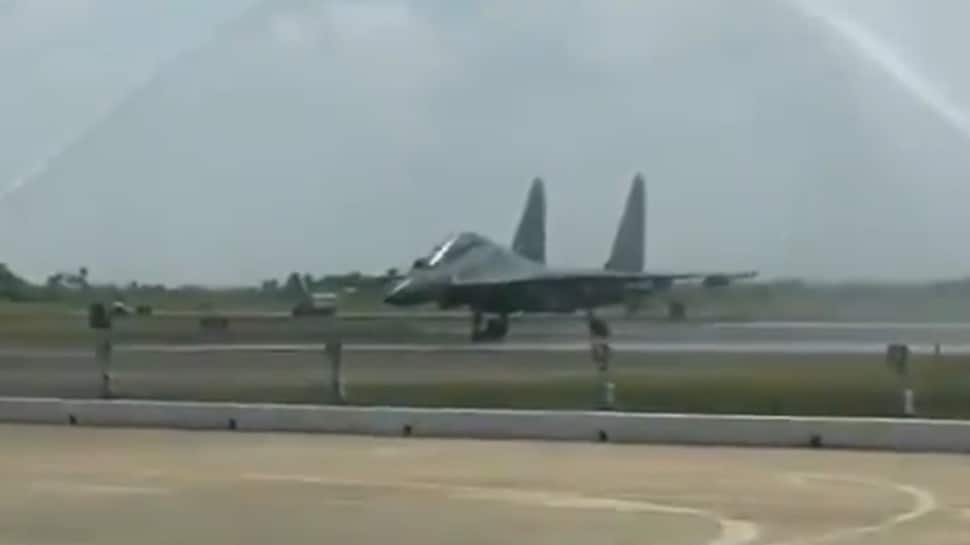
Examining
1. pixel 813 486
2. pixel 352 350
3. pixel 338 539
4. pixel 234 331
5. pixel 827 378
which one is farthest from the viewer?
pixel 234 331

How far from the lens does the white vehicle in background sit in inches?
1758

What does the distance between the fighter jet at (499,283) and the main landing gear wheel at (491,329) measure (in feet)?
8.80

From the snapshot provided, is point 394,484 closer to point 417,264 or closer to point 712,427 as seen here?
point 712,427

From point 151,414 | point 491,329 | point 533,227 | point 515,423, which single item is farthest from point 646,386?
point 533,227

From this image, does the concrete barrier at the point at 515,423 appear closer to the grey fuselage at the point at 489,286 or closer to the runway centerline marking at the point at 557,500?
the runway centerline marking at the point at 557,500

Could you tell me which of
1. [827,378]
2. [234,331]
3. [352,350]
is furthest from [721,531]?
[234,331]

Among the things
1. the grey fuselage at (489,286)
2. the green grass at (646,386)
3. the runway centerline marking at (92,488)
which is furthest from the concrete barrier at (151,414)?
the grey fuselage at (489,286)

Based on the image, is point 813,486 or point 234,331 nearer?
point 813,486

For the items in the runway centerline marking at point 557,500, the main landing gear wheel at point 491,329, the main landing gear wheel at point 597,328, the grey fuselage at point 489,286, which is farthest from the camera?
the grey fuselage at point 489,286

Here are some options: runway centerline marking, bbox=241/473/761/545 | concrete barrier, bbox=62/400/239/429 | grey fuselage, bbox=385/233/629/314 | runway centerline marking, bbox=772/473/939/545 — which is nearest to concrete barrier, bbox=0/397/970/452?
concrete barrier, bbox=62/400/239/429

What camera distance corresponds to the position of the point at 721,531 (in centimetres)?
1430

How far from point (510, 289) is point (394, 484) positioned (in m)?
31.1

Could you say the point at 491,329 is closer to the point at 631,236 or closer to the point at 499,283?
the point at 499,283

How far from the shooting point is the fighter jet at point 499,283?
1909 inches
